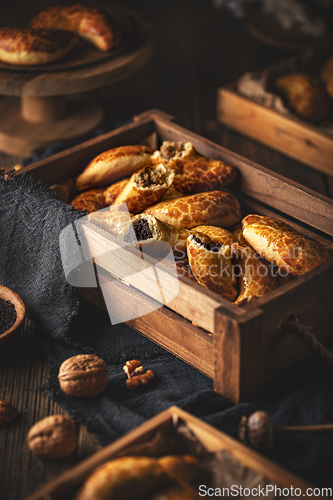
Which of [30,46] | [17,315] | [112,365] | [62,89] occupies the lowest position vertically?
[112,365]

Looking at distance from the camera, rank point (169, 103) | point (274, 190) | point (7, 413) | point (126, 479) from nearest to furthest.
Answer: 1. point (126, 479)
2. point (7, 413)
3. point (274, 190)
4. point (169, 103)

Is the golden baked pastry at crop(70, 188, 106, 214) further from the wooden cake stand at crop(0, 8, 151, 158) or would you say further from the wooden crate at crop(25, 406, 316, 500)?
the wooden crate at crop(25, 406, 316, 500)

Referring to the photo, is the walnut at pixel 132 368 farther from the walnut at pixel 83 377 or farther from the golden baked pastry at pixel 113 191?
the golden baked pastry at pixel 113 191

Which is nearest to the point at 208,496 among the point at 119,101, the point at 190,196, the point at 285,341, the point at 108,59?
the point at 285,341

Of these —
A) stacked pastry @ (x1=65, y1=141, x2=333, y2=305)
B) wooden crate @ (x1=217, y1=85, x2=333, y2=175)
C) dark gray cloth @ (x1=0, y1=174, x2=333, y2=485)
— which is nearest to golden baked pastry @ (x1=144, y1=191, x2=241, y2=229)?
stacked pastry @ (x1=65, y1=141, x2=333, y2=305)

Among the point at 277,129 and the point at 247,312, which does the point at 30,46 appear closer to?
the point at 277,129

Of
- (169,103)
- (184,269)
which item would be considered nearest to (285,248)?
(184,269)
